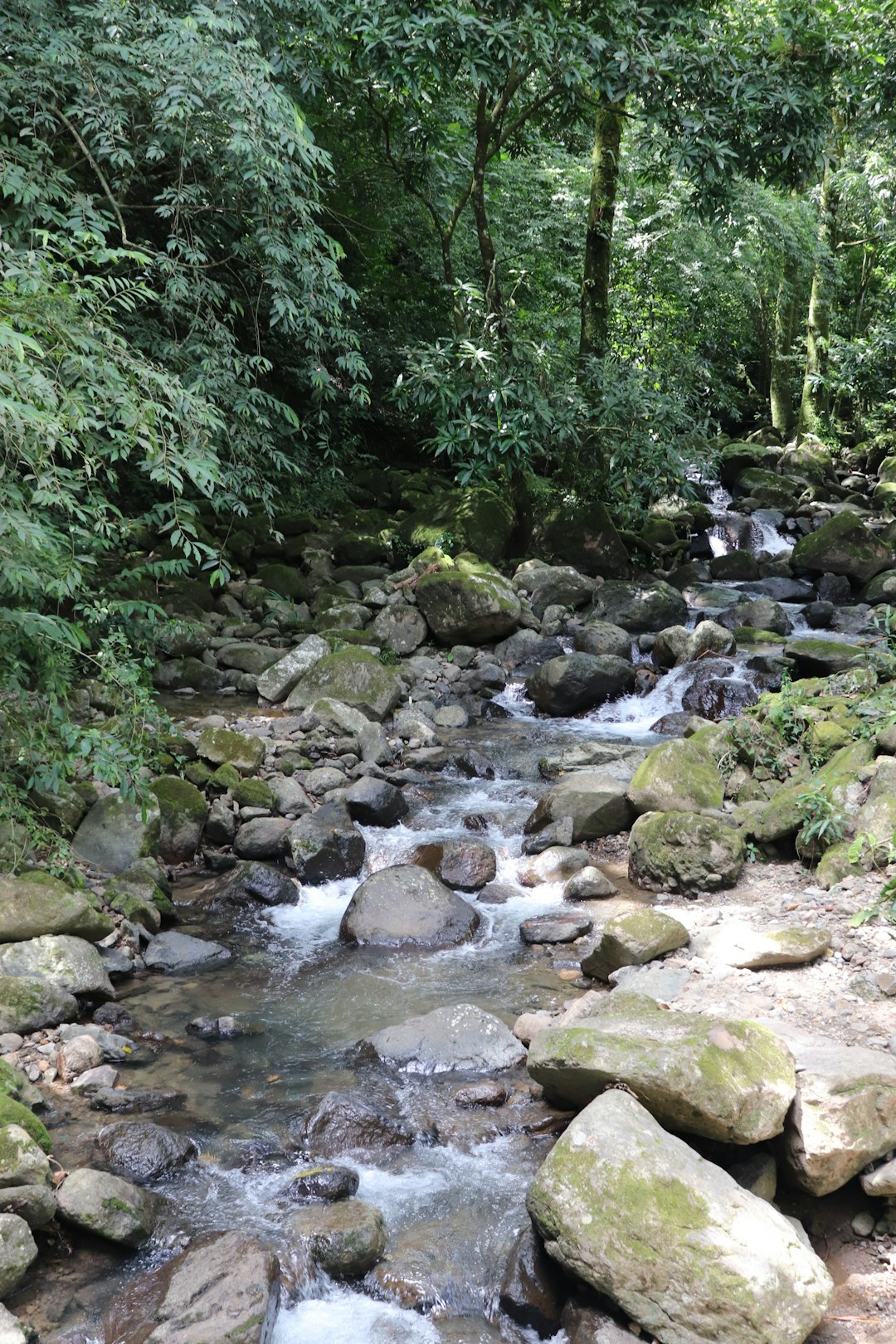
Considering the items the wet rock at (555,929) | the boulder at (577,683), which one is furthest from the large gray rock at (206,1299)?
the boulder at (577,683)

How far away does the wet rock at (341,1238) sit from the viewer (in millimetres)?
3277

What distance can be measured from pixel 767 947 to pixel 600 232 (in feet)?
36.2

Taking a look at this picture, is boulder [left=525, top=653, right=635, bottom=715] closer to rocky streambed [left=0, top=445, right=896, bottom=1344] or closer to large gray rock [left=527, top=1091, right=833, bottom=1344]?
rocky streambed [left=0, top=445, right=896, bottom=1344]

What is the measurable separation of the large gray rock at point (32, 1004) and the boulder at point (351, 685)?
4.54 metres

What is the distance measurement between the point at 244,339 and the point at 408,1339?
1012 cm

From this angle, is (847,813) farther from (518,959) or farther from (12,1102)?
(12,1102)

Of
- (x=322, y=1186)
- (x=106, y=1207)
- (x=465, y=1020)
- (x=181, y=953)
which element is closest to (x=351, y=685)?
(x=181, y=953)

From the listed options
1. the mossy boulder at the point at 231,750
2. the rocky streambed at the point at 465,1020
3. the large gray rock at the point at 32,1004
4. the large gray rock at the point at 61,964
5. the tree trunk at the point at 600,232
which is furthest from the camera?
the tree trunk at the point at 600,232

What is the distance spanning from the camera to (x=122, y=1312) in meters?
3.07

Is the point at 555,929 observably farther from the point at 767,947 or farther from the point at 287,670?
the point at 287,670

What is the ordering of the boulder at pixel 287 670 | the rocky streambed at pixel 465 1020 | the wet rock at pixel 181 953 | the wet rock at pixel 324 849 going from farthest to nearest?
the boulder at pixel 287 670 → the wet rock at pixel 324 849 → the wet rock at pixel 181 953 → the rocky streambed at pixel 465 1020

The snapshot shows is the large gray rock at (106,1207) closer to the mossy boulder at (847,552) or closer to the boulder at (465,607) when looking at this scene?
the boulder at (465,607)

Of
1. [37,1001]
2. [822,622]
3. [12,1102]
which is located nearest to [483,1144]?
[12,1102]

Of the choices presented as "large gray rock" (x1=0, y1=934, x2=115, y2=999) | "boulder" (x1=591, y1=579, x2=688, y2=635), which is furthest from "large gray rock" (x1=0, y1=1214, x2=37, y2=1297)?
"boulder" (x1=591, y1=579, x2=688, y2=635)
